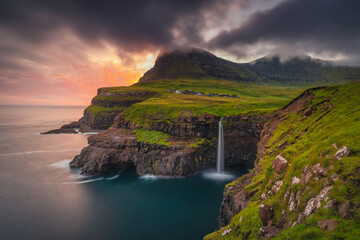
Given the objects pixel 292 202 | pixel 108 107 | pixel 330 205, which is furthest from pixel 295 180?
pixel 108 107

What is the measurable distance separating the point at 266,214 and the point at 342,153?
7.13m

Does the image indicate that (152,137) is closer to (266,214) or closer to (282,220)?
(266,214)

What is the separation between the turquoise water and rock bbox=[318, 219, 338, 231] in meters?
29.4

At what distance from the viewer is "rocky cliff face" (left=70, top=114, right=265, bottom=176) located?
6475cm

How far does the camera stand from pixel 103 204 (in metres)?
47.1

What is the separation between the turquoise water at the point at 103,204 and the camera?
1427 inches

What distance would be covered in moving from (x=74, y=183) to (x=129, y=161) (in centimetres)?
1897

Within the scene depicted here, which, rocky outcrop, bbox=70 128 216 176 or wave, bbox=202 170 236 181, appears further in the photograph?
rocky outcrop, bbox=70 128 216 176

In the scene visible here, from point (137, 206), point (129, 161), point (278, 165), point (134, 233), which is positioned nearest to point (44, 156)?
point (129, 161)

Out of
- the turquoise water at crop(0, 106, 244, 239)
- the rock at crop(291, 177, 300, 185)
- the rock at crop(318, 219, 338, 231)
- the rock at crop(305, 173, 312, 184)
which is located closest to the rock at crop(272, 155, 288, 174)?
the rock at crop(291, 177, 300, 185)

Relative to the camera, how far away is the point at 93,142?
74938mm

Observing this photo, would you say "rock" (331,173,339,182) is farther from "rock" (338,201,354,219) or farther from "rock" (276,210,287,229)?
"rock" (276,210,287,229)

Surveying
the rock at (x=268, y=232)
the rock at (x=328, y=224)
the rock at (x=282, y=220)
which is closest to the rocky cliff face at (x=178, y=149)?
the rock at (x=268, y=232)

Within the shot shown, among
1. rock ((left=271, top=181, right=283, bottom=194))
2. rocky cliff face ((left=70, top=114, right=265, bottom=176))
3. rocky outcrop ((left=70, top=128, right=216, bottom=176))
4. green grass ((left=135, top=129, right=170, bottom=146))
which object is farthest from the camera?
green grass ((left=135, top=129, right=170, bottom=146))
